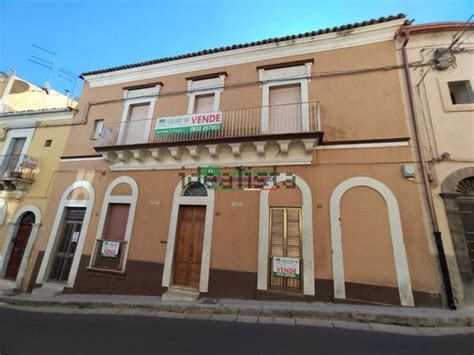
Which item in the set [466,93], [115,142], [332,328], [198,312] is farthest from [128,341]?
[466,93]

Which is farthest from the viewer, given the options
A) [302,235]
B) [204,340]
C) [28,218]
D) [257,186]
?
[28,218]

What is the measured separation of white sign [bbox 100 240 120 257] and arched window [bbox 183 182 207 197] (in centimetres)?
288

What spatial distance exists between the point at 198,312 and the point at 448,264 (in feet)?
19.6

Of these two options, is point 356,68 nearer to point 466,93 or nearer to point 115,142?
point 466,93

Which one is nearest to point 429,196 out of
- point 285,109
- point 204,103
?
point 285,109

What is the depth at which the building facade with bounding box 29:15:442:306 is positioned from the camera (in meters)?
6.01

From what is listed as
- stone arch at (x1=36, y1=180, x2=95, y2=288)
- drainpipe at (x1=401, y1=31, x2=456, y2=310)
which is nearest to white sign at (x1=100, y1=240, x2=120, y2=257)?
stone arch at (x1=36, y1=180, x2=95, y2=288)

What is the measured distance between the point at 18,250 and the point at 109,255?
486 cm

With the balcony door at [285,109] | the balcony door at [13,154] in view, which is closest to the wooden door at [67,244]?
the balcony door at [13,154]

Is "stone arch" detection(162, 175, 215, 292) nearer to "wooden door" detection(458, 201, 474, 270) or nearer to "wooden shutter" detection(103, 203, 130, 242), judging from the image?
"wooden shutter" detection(103, 203, 130, 242)

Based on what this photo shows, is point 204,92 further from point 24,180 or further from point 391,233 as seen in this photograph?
point 24,180

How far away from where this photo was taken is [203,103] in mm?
8875

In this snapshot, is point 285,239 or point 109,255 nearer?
point 285,239

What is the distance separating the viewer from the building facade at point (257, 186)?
19.7 ft
